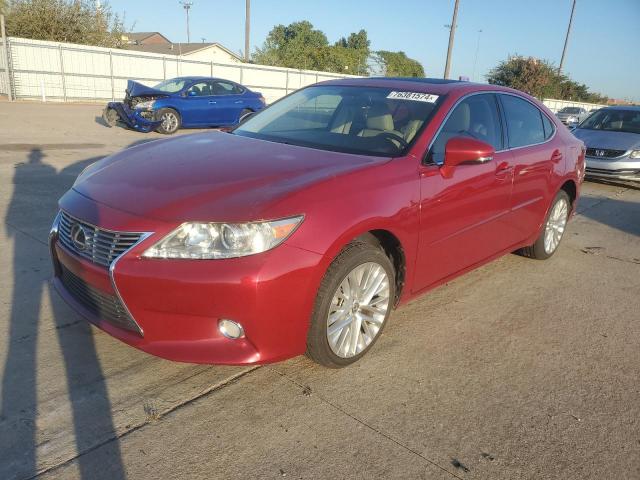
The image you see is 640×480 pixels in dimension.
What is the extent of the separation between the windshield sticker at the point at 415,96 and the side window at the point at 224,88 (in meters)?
12.2

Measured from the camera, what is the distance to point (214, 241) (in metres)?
2.47

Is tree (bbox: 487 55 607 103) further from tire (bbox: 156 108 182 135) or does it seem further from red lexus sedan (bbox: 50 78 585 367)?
red lexus sedan (bbox: 50 78 585 367)

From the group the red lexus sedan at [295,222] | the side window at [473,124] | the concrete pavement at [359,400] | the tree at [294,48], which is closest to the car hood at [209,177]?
the red lexus sedan at [295,222]

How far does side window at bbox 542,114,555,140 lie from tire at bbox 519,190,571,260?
60 centimetres

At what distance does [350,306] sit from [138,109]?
12014 millimetres

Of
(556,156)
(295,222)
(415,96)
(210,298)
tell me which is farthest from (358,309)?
(556,156)

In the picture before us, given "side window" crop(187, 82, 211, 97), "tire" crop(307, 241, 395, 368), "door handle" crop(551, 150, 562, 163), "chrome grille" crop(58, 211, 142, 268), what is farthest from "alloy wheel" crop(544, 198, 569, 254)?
"side window" crop(187, 82, 211, 97)

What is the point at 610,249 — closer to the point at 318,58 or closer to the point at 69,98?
the point at 69,98

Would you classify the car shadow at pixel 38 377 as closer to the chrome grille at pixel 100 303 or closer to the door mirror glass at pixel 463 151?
the chrome grille at pixel 100 303

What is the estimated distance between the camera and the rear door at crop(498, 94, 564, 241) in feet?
14.0

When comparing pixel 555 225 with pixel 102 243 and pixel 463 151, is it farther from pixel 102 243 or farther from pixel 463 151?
pixel 102 243

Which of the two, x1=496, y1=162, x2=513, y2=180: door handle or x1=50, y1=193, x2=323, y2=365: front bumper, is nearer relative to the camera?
x1=50, y1=193, x2=323, y2=365: front bumper

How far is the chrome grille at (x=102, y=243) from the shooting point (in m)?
2.54

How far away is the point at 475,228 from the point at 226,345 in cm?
211
